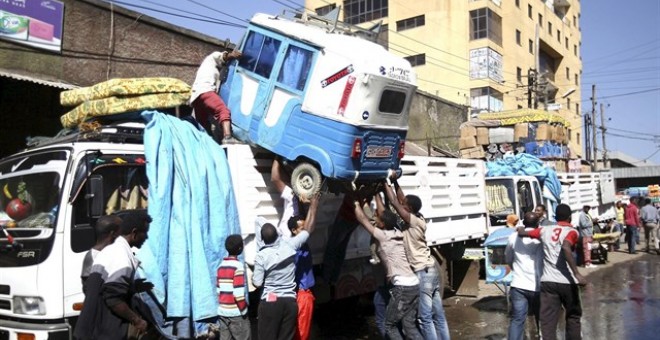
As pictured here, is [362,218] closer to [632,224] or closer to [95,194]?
Result: [95,194]

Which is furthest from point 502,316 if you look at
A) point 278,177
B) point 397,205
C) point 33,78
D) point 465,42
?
point 465,42

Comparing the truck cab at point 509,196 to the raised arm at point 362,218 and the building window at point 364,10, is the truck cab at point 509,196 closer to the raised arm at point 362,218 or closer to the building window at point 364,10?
the raised arm at point 362,218

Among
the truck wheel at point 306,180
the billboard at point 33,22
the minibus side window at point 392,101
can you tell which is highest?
the billboard at point 33,22

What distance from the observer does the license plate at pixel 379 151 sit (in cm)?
568

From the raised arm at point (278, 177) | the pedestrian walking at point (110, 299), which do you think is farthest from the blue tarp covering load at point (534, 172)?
the pedestrian walking at point (110, 299)

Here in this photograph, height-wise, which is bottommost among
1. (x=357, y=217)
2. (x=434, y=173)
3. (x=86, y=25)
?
(x=357, y=217)

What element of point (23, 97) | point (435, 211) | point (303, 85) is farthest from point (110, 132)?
point (23, 97)

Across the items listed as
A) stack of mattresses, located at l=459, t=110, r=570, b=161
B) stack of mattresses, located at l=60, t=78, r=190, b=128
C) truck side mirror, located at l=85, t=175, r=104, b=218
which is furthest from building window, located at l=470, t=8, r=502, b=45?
truck side mirror, located at l=85, t=175, r=104, b=218

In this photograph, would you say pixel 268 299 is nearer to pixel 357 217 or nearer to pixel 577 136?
pixel 357 217

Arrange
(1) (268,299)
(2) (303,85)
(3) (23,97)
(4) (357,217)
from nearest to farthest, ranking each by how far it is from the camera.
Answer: (1) (268,299) < (2) (303,85) < (4) (357,217) < (3) (23,97)

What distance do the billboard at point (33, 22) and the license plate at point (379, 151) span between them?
7.19 m

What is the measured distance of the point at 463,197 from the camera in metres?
9.09

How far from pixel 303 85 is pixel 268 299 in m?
2.18

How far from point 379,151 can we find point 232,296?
7.20 ft
